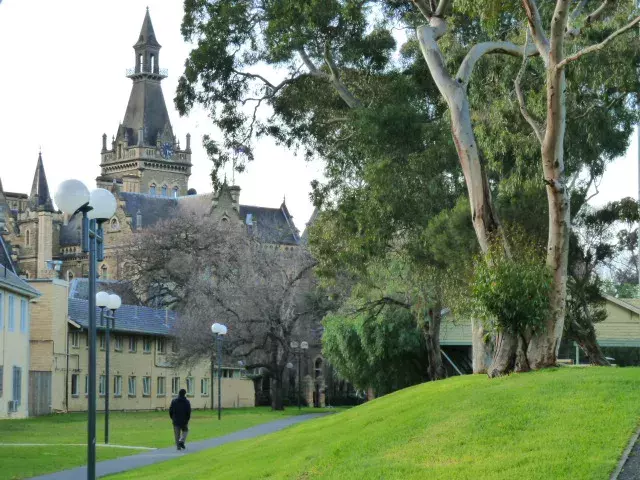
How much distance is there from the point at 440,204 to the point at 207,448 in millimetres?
9999

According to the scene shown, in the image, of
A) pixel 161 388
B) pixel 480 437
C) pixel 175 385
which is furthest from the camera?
pixel 175 385

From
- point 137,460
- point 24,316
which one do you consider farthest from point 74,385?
point 137,460

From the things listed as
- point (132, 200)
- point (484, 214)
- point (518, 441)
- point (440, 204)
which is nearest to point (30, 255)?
point (132, 200)

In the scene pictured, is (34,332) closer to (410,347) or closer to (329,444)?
(410,347)

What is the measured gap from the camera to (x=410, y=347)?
54.2 metres

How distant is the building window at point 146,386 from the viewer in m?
74.6

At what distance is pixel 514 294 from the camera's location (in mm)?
22859

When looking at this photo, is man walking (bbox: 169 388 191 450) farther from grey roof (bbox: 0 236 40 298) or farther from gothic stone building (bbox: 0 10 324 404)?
gothic stone building (bbox: 0 10 324 404)

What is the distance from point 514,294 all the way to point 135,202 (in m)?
122

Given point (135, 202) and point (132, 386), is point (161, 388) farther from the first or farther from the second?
point (135, 202)

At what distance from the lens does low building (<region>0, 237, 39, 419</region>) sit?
173 ft

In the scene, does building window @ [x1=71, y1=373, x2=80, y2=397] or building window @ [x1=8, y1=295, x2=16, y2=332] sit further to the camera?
building window @ [x1=71, y1=373, x2=80, y2=397]

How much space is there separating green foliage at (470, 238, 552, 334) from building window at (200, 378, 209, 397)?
191 ft

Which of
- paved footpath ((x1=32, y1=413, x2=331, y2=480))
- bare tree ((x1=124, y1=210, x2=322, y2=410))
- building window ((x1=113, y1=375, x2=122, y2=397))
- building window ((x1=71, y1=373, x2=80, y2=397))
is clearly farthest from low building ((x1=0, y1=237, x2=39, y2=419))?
paved footpath ((x1=32, y1=413, x2=331, y2=480))
